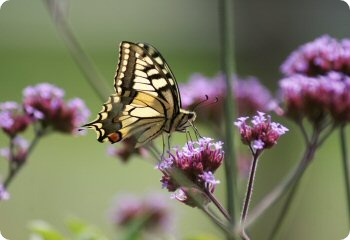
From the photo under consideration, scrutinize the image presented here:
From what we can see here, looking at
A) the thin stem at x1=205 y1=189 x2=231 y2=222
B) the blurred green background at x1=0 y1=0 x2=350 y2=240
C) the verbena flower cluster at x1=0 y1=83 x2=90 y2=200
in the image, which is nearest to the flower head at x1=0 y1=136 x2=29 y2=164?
the verbena flower cluster at x1=0 y1=83 x2=90 y2=200

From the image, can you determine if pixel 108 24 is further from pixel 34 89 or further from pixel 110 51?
pixel 34 89

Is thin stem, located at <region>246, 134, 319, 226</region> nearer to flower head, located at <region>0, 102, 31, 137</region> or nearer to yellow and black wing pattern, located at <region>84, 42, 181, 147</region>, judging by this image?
yellow and black wing pattern, located at <region>84, 42, 181, 147</region>

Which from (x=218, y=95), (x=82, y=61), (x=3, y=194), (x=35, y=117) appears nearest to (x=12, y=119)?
(x=35, y=117)

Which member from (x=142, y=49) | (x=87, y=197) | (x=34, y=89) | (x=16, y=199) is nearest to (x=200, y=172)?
(x=142, y=49)

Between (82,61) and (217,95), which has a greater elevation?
(82,61)

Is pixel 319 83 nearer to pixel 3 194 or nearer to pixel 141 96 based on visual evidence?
pixel 141 96

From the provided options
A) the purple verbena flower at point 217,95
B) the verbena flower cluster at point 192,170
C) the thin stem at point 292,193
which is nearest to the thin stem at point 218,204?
the verbena flower cluster at point 192,170

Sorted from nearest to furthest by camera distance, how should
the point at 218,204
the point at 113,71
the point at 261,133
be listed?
1. the point at 218,204
2. the point at 261,133
3. the point at 113,71
